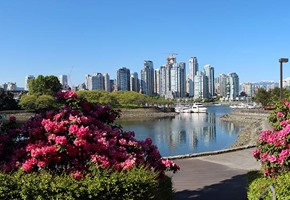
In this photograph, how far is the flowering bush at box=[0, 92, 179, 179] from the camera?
590 centimetres

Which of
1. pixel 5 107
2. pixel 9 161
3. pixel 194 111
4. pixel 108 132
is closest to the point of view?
pixel 9 161

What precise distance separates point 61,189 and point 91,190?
438 millimetres

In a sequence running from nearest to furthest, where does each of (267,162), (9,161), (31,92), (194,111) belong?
(9,161) → (267,162) → (31,92) → (194,111)

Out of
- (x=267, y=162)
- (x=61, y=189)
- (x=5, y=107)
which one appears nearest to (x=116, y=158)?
(x=61, y=189)

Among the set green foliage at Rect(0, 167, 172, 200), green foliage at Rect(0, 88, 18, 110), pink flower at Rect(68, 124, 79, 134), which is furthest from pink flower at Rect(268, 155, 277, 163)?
green foliage at Rect(0, 88, 18, 110)

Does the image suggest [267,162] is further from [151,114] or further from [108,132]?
[151,114]

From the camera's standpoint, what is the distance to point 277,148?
7.18 m

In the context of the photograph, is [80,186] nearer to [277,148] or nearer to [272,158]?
[272,158]

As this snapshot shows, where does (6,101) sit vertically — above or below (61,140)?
above

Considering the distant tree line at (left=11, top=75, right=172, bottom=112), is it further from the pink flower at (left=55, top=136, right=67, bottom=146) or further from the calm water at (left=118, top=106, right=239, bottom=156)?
the pink flower at (left=55, top=136, right=67, bottom=146)

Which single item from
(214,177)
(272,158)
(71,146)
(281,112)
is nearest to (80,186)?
(71,146)

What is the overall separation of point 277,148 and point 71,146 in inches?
157

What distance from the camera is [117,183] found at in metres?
5.56

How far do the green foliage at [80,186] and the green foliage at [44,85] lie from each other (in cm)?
9930
